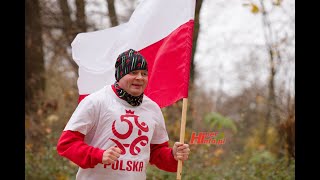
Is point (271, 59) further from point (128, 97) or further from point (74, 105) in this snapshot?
point (128, 97)

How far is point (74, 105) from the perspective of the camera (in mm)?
9242

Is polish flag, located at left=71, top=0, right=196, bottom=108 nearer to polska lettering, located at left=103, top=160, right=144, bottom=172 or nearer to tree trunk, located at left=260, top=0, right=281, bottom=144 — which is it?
polska lettering, located at left=103, top=160, right=144, bottom=172

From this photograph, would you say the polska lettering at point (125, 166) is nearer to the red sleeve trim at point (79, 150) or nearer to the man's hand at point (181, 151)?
the red sleeve trim at point (79, 150)

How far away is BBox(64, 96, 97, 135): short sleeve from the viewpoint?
12.2ft

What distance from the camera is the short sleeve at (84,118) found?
3.73 m

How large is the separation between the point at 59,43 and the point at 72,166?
2682 millimetres

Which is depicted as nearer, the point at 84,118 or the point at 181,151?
the point at 84,118

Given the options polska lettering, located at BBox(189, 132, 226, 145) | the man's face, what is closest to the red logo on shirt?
the man's face

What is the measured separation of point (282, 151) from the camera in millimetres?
8695

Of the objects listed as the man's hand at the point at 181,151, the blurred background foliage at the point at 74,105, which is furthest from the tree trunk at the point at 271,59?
the man's hand at the point at 181,151

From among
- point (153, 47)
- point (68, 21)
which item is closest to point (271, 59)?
point (68, 21)

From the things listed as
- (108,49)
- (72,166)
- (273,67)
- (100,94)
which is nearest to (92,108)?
(100,94)

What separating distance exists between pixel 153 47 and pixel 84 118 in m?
0.94
